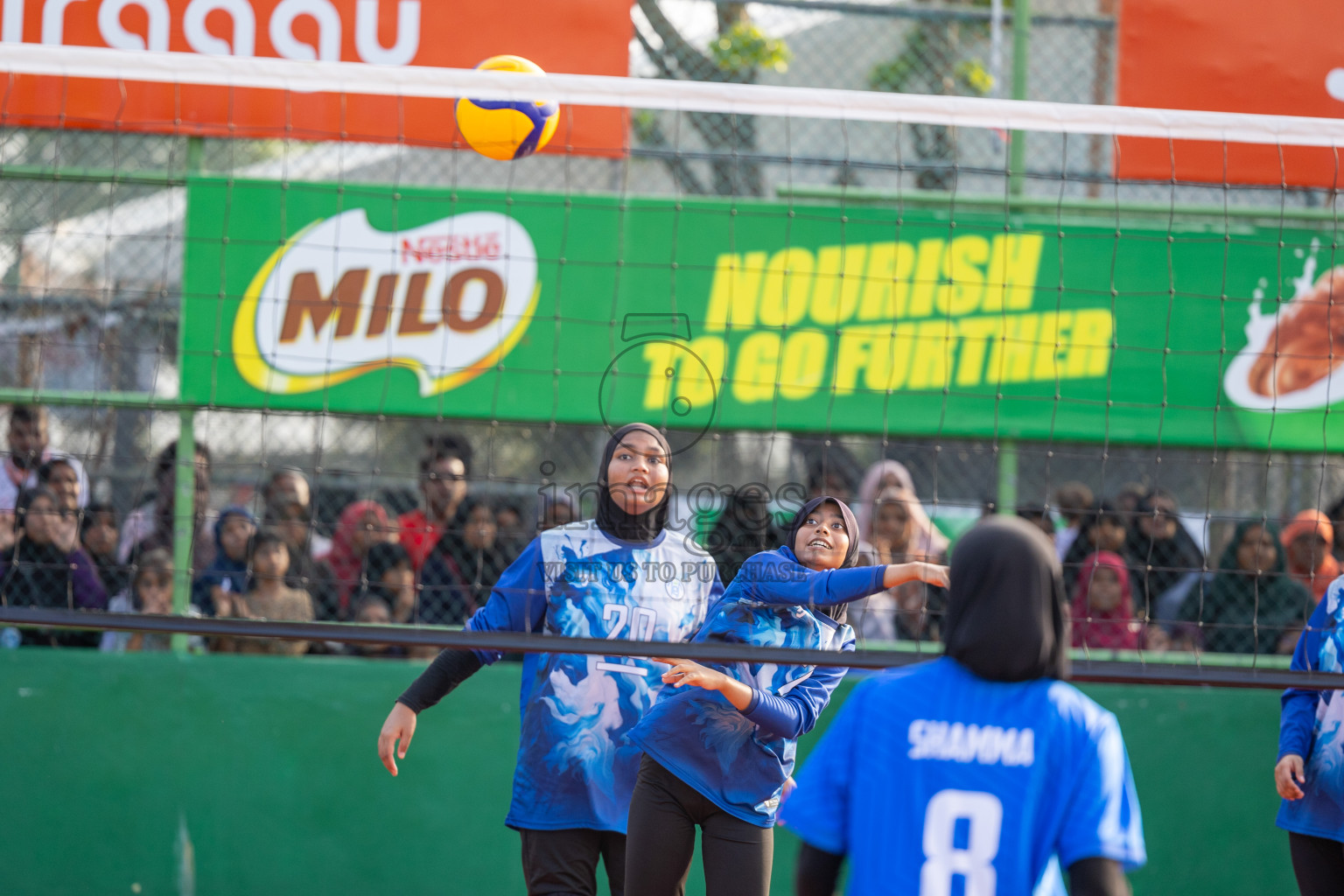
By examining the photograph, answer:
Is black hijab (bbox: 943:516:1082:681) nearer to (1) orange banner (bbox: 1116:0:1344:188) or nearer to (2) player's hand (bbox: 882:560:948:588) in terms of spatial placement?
(2) player's hand (bbox: 882:560:948:588)

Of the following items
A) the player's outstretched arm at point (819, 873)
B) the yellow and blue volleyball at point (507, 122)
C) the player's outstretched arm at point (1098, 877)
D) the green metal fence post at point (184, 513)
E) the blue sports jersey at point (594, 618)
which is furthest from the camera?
the green metal fence post at point (184, 513)

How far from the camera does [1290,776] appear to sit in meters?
3.51

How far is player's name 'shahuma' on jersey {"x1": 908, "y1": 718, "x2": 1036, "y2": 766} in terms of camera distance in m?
1.97

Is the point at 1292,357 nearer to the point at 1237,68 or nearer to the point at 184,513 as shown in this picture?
the point at 1237,68

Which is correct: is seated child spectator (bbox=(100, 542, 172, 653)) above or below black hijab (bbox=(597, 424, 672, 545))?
below

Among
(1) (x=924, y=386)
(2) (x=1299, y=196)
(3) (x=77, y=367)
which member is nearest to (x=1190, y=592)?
(1) (x=924, y=386)

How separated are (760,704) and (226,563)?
11.3ft

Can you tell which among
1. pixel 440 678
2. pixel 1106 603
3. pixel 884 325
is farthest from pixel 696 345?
pixel 440 678

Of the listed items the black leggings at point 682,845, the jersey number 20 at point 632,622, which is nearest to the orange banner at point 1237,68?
the jersey number 20 at point 632,622

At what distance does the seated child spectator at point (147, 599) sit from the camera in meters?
5.36

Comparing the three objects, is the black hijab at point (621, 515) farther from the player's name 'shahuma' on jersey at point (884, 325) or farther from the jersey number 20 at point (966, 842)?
the player's name 'shahuma' on jersey at point (884, 325)

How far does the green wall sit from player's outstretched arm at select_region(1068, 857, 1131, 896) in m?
3.42

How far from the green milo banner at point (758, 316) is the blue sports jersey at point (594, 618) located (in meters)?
1.91

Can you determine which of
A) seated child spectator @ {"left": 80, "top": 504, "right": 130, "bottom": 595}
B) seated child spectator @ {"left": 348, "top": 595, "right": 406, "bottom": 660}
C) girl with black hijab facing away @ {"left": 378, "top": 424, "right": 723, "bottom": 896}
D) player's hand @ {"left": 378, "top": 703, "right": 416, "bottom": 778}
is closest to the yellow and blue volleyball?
girl with black hijab facing away @ {"left": 378, "top": 424, "right": 723, "bottom": 896}
